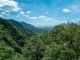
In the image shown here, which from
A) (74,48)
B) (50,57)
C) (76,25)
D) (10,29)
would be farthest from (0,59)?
(10,29)

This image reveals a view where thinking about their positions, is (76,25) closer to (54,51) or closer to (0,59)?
(54,51)

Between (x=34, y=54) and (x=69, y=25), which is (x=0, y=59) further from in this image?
(x=69, y=25)

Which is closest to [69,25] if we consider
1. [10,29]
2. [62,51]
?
[62,51]

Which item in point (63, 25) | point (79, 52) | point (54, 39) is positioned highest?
point (63, 25)

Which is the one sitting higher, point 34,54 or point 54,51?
point 54,51

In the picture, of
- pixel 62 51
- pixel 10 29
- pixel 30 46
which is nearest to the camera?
pixel 62 51

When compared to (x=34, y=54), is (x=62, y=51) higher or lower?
higher

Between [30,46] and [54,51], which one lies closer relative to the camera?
[54,51]

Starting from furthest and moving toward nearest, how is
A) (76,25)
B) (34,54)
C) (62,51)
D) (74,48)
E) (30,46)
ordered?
(30,46) → (34,54) → (76,25) → (74,48) → (62,51)

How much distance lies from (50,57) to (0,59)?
13.2 m

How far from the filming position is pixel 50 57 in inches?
1364

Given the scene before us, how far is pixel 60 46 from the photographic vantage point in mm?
35344

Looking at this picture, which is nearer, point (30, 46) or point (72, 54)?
point (72, 54)

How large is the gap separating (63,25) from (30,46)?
694 inches
